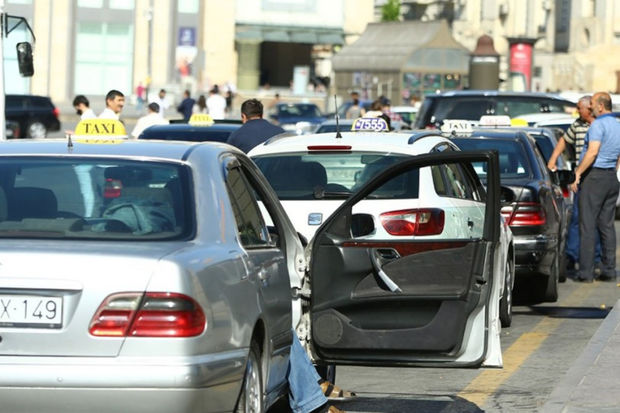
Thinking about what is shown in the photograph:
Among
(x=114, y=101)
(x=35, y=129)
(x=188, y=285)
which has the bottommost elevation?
(x=35, y=129)

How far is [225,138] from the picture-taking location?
56.5 feet

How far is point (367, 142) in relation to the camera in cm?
1104

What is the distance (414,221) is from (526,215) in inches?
154

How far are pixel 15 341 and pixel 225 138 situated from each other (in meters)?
11.4

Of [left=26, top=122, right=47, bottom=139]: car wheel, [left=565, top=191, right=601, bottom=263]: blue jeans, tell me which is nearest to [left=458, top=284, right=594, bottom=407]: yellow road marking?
[left=565, top=191, right=601, bottom=263]: blue jeans

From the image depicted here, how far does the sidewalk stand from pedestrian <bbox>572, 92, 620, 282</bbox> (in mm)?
5348

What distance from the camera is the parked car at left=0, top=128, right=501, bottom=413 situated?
5.87m

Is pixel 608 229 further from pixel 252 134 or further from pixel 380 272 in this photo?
pixel 380 272

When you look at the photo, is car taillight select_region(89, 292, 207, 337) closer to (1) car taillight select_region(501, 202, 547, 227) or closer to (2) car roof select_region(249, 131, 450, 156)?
(2) car roof select_region(249, 131, 450, 156)

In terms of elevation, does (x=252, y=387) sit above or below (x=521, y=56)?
below

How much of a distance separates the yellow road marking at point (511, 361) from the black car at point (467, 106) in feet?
24.9

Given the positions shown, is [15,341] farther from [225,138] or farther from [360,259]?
[225,138]

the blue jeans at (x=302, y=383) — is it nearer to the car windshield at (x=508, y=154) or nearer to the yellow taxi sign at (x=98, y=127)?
the car windshield at (x=508, y=154)

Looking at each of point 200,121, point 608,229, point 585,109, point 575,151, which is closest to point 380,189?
point 608,229
